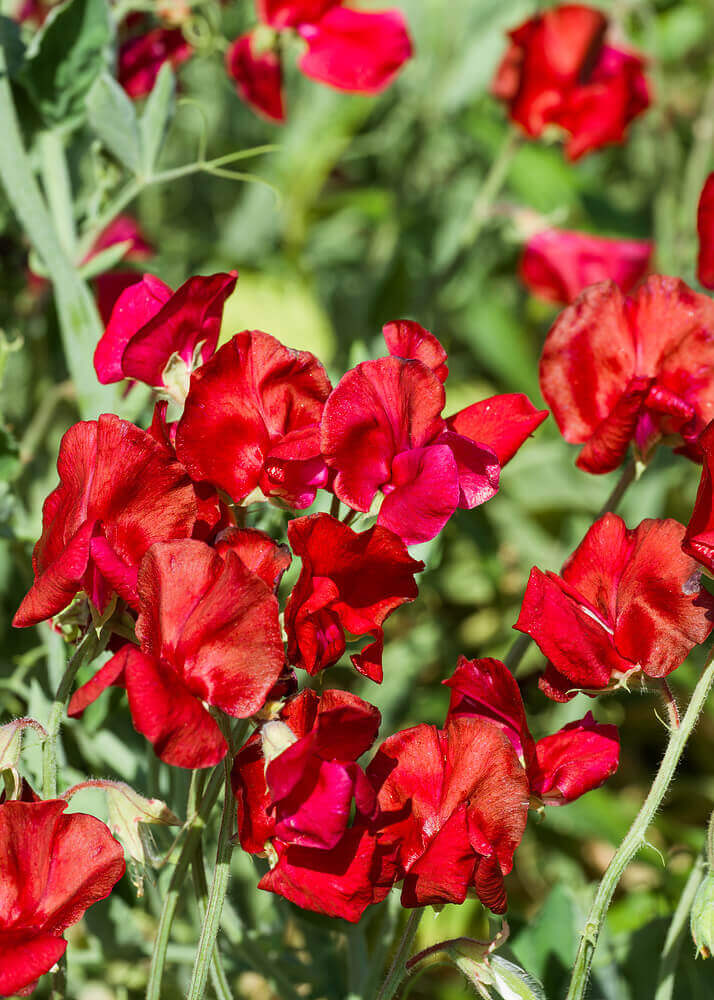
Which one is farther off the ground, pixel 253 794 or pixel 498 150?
pixel 253 794

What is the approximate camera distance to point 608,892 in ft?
1.84

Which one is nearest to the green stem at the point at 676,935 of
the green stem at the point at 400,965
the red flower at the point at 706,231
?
the green stem at the point at 400,965

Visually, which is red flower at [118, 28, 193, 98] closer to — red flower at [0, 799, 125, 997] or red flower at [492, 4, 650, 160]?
red flower at [492, 4, 650, 160]

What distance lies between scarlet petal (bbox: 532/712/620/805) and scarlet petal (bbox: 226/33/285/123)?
29.1 inches

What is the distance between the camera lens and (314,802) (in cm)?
51

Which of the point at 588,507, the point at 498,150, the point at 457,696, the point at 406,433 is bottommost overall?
the point at 588,507

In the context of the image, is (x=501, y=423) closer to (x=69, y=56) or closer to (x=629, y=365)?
(x=629, y=365)

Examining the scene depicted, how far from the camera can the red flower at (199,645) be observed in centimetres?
51

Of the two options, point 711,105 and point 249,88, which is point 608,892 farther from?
point 711,105

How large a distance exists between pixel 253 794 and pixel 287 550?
0.40 feet

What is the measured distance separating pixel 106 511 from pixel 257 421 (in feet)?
0.32

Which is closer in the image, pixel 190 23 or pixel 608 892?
pixel 608 892

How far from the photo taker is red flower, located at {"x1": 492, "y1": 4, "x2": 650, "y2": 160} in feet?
4.08

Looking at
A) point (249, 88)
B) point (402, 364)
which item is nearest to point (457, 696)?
point (402, 364)
